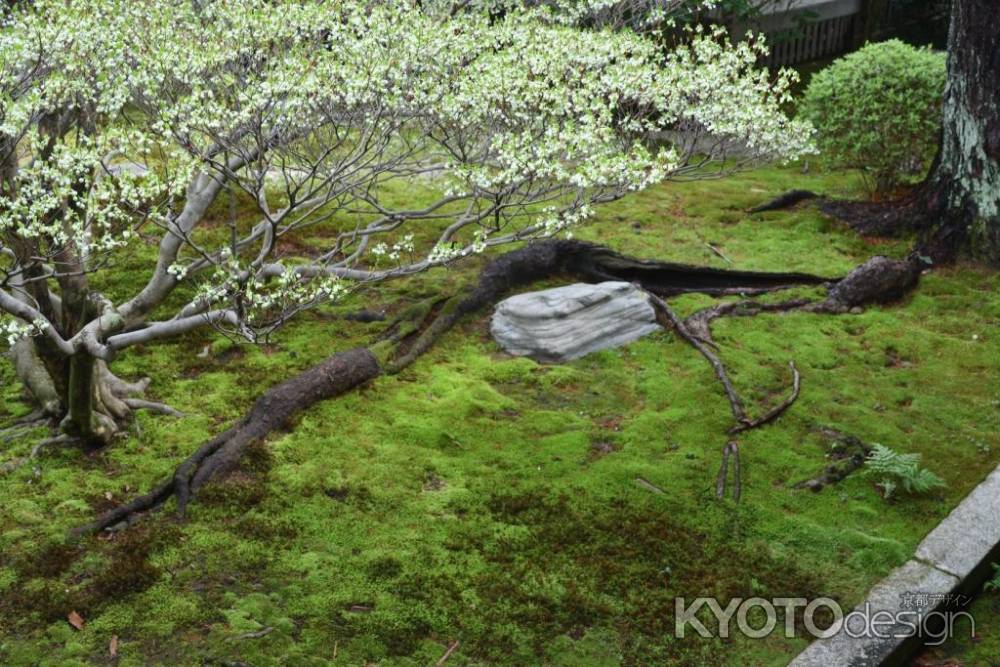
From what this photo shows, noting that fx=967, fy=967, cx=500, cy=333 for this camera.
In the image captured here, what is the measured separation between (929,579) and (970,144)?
24.3 ft

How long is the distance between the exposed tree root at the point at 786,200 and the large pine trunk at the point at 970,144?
8.26 feet

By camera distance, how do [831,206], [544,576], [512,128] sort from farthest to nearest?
[831,206] → [512,128] → [544,576]

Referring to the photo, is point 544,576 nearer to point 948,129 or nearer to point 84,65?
point 84,65

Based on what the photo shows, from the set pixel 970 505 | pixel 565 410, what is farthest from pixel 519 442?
pixel 970 505

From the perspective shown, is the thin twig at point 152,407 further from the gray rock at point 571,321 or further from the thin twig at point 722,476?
the thin twig at point 722,476

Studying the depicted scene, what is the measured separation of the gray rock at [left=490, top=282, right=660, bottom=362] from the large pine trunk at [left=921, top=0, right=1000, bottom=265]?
4486 mm

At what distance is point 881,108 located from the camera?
13703 mm

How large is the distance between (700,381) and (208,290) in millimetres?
4811

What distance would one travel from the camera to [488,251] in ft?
43.0

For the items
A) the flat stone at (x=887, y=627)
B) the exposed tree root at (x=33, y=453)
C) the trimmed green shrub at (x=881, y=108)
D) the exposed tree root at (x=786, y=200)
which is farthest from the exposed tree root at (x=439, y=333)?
the trimmed green shrub at (x=881, y=108)

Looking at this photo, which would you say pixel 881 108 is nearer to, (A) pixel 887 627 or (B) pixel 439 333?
(B) pixel 439 333

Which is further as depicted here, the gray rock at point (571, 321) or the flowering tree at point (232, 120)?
the gray rock at point (571, 321)

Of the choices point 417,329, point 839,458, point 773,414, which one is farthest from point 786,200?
point 839,458

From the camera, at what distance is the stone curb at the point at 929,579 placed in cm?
604
